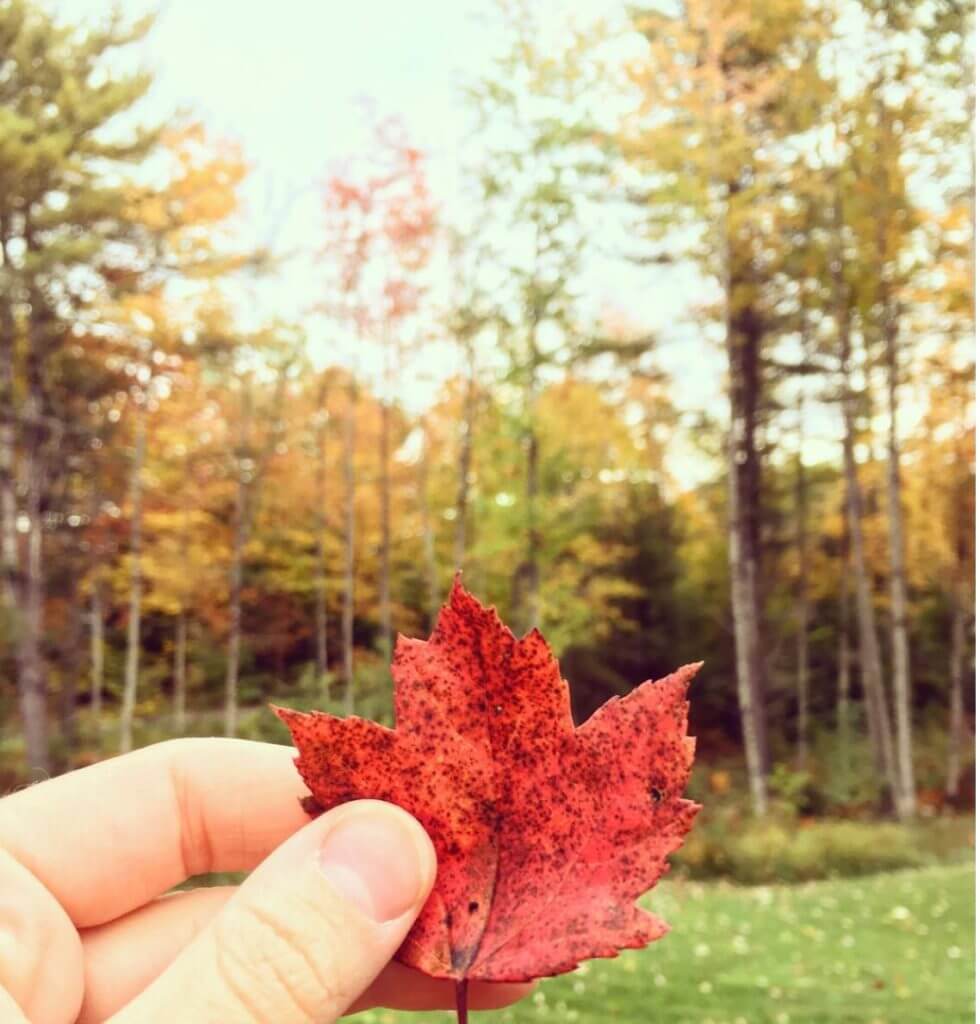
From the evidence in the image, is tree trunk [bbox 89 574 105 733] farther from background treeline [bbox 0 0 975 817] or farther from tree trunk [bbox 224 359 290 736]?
tree trunk [bbox 224 359 290 736]

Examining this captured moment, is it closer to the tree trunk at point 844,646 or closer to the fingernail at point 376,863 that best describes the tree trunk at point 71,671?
the tree trunk at point 844,646

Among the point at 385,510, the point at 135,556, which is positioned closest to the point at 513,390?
the point at 385,510

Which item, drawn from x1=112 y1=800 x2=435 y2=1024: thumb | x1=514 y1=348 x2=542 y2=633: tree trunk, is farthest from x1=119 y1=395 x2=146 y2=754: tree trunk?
x1=112 y1=800 x2=435 y2=1024: thumb

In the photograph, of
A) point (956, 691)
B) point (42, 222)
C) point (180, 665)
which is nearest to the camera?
point (42, 222)

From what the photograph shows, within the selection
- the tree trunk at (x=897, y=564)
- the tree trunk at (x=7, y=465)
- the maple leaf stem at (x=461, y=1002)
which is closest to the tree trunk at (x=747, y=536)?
the tree trunk at (x=897, y=564)

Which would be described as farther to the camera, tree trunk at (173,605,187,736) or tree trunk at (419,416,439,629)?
tree trunk at (419,416,439,629)

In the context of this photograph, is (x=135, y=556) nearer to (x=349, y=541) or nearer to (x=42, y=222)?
(x=349, y=541)

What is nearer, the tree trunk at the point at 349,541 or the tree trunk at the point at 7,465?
the tree trunk at the point at 7,465
